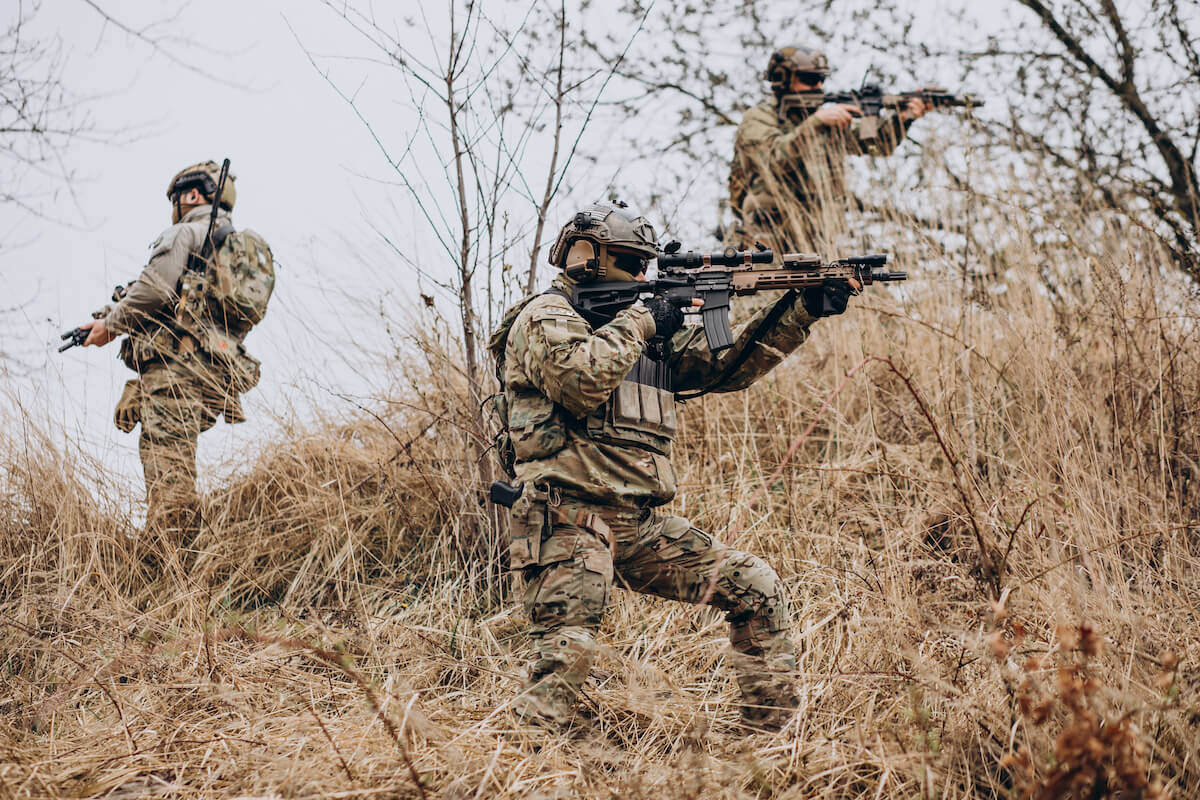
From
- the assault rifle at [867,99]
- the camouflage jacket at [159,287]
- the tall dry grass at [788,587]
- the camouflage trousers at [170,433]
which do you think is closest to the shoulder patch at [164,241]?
the camouflage jacket at [159,287]

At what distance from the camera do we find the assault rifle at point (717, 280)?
130 inches

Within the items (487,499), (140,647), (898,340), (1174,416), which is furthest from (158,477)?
(1174,416)

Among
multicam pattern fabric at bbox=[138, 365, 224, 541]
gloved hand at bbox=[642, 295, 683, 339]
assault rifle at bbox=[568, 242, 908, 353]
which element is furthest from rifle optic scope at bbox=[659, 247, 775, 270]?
multicam pattern fabric at bbox=[138, 365, 224, 541]

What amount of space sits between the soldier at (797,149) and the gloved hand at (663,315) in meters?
3.12

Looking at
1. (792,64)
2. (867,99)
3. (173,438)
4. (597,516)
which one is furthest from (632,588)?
(867,99)

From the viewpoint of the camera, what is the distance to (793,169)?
6.51 metres

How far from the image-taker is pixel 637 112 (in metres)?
8.04

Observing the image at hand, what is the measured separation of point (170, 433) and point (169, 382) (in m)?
0.26

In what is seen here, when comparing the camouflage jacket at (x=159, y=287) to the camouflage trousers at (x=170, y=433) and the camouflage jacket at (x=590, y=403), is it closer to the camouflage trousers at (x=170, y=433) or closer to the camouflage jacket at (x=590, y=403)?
the camouflage trousers at (x=170, y=433)

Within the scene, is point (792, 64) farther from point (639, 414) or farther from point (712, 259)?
point (639, 414)

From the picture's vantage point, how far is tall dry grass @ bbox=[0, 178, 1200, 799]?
2543 millimetres

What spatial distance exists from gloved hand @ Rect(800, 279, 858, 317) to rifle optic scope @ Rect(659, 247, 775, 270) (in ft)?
0.62

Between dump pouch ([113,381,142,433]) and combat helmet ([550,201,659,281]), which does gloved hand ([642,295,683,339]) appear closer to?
combat helmet ([550,201,659,281])

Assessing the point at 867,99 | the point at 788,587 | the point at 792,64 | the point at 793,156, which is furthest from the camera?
the point at 867,99
